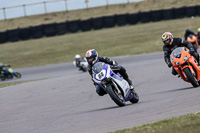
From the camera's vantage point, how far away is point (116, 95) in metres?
8.23

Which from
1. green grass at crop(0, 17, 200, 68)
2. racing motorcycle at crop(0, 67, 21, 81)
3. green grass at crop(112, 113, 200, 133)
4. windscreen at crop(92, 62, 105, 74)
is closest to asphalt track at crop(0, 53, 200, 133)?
green grass at crop(112, 113, 200, 133)

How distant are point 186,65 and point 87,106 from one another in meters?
2.38

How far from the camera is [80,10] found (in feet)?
135

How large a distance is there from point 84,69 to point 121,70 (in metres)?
11.6

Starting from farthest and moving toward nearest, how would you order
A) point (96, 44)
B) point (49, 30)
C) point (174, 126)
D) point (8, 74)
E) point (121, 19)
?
1. point (49, 30)
2. point (121, 19)
3. point (96, 44)
4. point (8, 74)
5. point (174, 126)


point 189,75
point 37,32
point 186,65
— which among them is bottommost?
point 37,32

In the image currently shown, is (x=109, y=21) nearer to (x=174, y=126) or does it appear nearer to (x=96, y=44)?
(x=96, y=44)

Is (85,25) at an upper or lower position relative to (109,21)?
lower

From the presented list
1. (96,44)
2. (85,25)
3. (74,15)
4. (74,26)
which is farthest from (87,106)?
(74,15)

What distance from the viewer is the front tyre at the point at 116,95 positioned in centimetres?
806

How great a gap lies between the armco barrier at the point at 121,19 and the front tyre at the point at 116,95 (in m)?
25.1

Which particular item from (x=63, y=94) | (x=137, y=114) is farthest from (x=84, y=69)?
(x=137, y=114)

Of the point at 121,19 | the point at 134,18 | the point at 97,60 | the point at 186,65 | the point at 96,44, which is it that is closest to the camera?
the point at 97,60

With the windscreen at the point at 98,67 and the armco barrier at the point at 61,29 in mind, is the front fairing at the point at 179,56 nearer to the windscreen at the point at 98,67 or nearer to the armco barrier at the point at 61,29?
the windscreen at the point at 98,67
